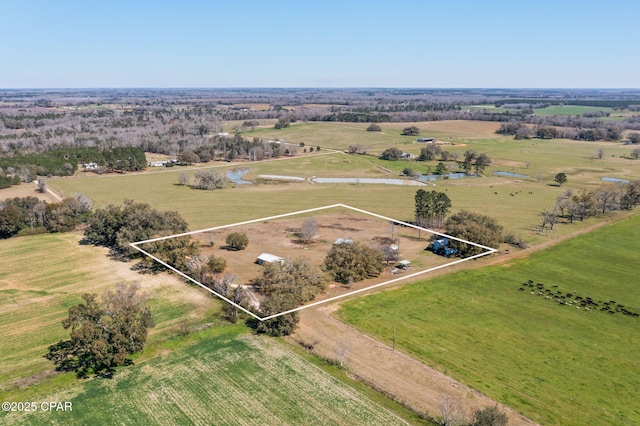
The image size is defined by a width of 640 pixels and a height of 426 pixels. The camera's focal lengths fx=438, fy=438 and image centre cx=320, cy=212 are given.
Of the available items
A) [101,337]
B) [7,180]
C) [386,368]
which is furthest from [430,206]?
[7,180]

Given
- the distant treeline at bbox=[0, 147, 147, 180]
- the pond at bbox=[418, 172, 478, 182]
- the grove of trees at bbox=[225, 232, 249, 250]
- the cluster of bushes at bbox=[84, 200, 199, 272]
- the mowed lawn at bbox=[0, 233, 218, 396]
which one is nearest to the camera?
the mowed lawn at bbox=[0, 233, 218, 396]

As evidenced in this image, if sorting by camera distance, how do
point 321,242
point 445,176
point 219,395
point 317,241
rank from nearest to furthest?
1. point 219,395
2. point 321,242
3. point 317,241
4. point 445,176

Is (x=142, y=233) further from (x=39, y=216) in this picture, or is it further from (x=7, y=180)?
(x=7, y=180)

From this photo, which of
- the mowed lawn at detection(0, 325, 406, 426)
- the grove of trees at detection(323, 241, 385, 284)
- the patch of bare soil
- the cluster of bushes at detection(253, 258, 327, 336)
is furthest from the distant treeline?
the mowed lawn at detection(0, 325, 406, 426)

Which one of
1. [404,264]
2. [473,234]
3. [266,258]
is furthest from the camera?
[473,234]

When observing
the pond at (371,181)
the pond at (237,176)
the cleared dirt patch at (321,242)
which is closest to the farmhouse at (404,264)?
the cleared dirt patch at (321,242)

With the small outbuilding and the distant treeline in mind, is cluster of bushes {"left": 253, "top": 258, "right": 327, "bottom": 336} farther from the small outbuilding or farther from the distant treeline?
the distant treeline

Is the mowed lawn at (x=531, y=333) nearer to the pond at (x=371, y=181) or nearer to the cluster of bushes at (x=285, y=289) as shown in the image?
the cluster of bushes at (x=285, y=289)

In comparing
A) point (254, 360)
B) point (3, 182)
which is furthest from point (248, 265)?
point (3, 182)
